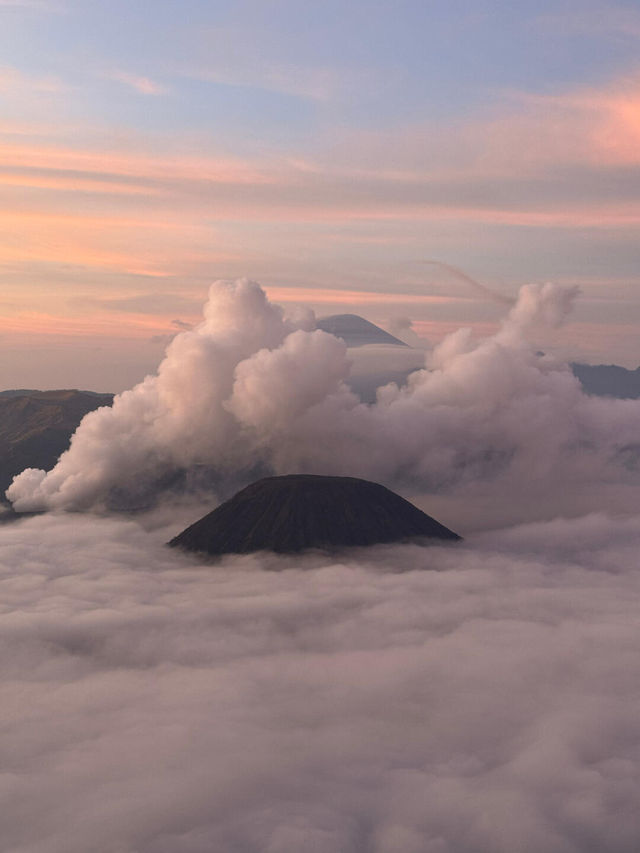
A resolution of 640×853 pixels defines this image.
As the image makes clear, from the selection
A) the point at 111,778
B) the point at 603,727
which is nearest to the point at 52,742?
the point at 111,778

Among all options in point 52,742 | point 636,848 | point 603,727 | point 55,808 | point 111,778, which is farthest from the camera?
point 603,727

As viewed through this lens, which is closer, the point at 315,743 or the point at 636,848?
the point at 636,848

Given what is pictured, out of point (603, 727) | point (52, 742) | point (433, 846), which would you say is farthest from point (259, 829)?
point (603, 727)

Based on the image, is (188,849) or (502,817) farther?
(502,817)

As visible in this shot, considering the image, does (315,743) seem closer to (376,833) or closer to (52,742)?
(376,833)

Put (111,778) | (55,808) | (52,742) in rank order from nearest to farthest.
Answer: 1. (55,808)
2. (111,778)
3. (52,742)

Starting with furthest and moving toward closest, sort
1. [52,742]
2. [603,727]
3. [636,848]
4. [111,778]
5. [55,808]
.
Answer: [603,727] → [52,742] → [111,778] → [55,808] → [636,848]

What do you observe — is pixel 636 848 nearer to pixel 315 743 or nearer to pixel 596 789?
pixel 596 789

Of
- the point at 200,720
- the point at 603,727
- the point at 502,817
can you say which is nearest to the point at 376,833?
the point at 502,817
